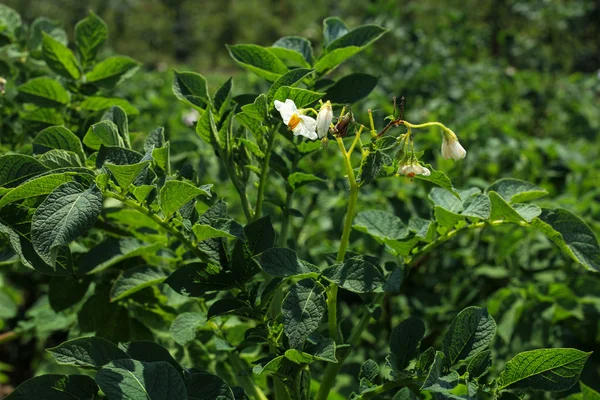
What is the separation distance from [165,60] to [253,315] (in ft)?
85.7

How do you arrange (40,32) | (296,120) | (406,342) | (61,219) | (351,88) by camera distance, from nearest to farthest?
(61,219), (296,120), (406,342), (351,88), (40,32)

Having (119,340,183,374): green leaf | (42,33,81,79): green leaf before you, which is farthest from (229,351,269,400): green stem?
(42,33,81,79): green leaf

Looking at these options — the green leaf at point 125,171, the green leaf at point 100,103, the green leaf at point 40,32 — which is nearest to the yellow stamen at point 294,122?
the green leaf at point 125,171

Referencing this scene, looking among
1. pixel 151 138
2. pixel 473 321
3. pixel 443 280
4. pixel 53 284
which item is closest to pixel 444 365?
pixel 473 321

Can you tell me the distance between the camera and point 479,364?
3.17ft

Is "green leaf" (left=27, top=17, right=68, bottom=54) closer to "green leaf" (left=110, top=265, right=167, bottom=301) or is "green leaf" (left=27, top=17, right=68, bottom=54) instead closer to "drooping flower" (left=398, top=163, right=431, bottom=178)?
"green leaf" (left=110, top=265, right=167, bottom=301)

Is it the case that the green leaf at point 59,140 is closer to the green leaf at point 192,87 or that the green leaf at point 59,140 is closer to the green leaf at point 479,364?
the green leaf at point 192,87

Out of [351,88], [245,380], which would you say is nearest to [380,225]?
[351,88]

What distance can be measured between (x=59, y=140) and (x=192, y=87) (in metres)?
0.24

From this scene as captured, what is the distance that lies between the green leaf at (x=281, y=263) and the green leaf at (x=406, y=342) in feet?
0.63

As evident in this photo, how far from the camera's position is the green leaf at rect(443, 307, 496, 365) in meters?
1.00

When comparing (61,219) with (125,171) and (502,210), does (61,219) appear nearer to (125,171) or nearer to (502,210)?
(125,171)

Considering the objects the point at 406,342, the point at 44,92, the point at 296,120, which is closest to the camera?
the point at 296,120

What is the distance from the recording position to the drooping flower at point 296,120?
94 centimetres
